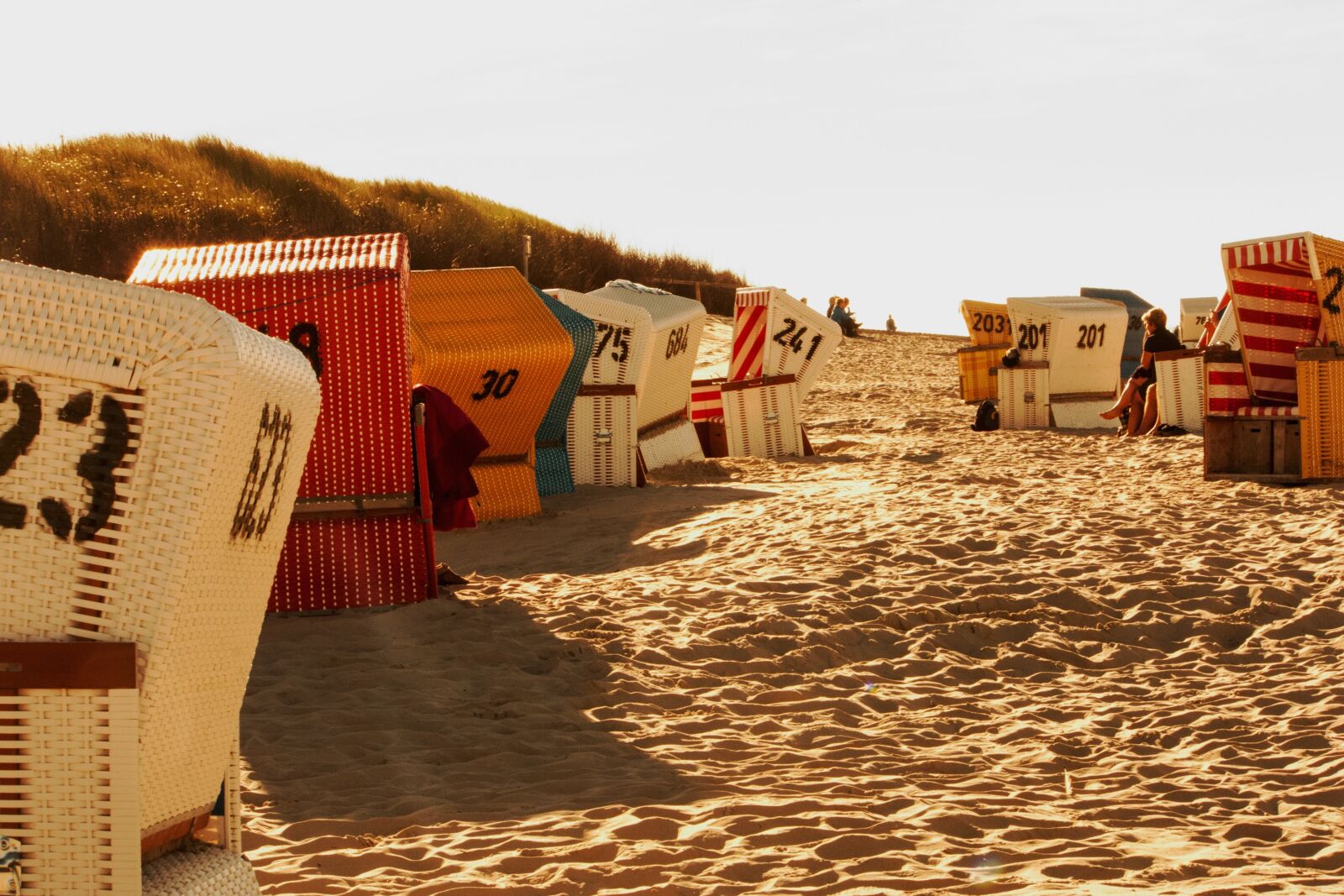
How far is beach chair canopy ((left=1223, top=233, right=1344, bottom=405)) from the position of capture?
471 inches

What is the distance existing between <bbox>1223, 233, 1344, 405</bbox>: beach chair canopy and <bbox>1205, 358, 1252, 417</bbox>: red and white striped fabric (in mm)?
101

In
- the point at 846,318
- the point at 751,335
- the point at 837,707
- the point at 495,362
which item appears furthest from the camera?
the point at 846,318

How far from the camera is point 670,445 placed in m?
15.7

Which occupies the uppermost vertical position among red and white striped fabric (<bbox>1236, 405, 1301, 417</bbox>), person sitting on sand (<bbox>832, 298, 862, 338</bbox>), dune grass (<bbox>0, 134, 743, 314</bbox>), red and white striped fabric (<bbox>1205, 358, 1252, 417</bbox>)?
dune grass (<bbox>0, 134, 743, 314</bbox>)

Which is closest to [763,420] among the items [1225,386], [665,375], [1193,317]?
[665,375]

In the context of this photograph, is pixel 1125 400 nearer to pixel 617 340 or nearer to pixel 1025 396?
pixel 1025 396

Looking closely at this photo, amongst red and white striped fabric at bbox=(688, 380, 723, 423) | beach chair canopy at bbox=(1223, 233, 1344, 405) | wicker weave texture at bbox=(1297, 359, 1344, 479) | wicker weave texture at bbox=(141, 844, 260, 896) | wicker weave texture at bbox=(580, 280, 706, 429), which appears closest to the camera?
wicker weave texture at bbox=(141, 844, 260, 896)

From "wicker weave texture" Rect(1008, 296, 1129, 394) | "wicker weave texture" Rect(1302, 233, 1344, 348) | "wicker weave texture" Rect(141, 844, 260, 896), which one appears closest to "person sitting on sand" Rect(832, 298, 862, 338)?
"wicker weave texture" Rect(1008, 296, 1129, 394)

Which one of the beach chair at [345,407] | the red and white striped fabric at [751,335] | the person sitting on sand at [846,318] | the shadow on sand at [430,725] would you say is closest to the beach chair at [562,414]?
the red and white striped fabric at [751,335]

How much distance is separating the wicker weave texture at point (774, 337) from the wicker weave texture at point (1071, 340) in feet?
10.3

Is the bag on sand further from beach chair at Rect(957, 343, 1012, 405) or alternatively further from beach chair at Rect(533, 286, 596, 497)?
beach chair at Rect(533, 286, 596, 497)

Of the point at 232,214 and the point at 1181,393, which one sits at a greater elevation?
the point at 232,214

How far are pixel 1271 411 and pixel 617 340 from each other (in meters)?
5.67

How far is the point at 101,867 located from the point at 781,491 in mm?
9838
